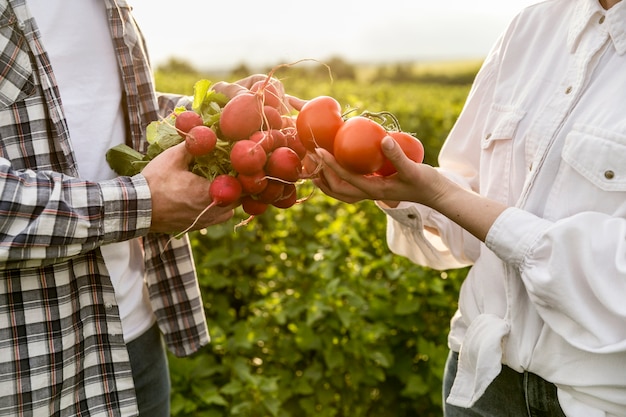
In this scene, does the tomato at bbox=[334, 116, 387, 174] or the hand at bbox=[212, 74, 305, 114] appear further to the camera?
the hand at bbox=[212, 74, 305, 114]

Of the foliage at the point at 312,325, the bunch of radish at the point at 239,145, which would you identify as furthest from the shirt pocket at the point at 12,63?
the foliage at the point at 312,325

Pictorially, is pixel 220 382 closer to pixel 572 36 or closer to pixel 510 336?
pixel 510 336

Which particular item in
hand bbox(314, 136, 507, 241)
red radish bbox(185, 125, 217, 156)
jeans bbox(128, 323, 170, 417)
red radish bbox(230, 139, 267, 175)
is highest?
red radish bbox(185, 125, 217, 156)

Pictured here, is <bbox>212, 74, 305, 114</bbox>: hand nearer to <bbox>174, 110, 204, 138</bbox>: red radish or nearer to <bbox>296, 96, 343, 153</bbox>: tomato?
<bbox>296, 96, 343, 153</bbox>: tomato

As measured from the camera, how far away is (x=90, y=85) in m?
1.65

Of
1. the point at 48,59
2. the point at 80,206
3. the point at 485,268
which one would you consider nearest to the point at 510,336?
the point at 485,268

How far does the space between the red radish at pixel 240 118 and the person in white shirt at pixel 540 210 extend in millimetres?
194

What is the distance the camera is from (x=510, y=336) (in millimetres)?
1625

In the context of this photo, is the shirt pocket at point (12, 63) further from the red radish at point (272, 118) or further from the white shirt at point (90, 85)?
the red radish at point (272, 118)

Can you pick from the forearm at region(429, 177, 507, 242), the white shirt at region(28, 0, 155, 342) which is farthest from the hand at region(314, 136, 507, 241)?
the white shirt at region(28, 0, 155, 342)

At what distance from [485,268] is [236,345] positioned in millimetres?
1409

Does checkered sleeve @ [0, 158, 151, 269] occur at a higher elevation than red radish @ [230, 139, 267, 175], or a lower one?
lower

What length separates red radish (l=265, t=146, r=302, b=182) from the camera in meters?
1.51

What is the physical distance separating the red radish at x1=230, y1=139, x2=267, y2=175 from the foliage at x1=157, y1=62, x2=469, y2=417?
1.43 meters
